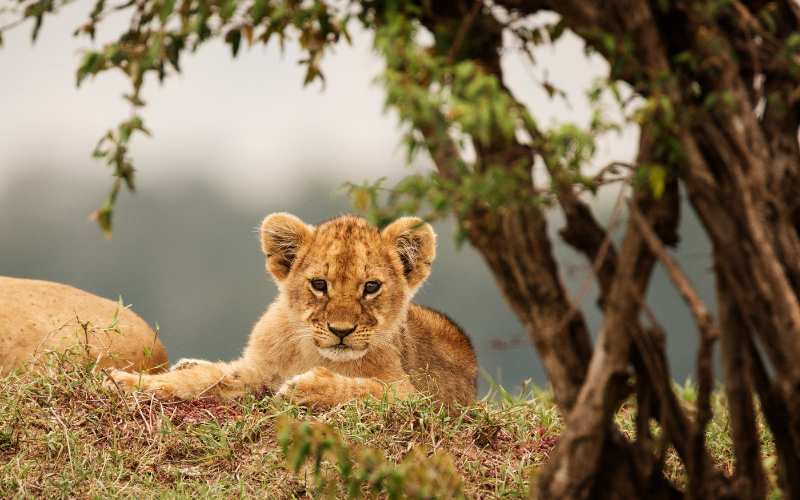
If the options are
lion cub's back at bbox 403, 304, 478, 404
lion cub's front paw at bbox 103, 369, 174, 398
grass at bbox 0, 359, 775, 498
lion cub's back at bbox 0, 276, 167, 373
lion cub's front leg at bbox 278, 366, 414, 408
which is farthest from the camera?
lion cub's back at bbox 0, 276, 167, 373

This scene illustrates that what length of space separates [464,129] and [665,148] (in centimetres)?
84

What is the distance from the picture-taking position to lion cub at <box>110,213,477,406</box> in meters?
6.19

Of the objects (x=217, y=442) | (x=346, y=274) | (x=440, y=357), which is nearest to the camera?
(x=217, y=442)

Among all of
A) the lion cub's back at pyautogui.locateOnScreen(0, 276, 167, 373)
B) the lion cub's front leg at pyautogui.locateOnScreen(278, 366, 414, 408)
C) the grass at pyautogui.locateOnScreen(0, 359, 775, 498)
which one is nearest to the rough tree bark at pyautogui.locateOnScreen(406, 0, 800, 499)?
the grass at pyautogui.locateOnScreen(0, 359, 775, 498)

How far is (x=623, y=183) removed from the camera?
12.4 feet

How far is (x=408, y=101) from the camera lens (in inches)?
133

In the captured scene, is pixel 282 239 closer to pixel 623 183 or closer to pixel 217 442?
pixel 217 442

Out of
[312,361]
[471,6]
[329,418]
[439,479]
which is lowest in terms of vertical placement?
[439,479]

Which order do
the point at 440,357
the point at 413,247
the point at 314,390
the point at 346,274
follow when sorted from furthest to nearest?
the point at 440,357
the point at 413,247
the point at 346,274
the point at 314,390

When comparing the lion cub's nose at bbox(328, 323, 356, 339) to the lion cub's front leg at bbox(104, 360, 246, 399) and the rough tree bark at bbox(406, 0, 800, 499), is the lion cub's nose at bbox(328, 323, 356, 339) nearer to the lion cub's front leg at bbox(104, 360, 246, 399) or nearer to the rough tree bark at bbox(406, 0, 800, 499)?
the lion cub's front leg at bbox(104, 360, 246, 399)

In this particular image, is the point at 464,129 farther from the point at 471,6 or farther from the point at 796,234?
the point at 796,234

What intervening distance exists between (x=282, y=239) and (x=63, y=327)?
5.26 feet

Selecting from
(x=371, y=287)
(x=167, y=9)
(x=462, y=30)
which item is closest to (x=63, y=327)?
(x=371, y=287)

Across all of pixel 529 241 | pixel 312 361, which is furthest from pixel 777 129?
pixel 312 361
